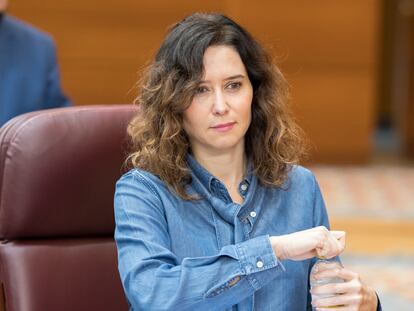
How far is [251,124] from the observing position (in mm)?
2062

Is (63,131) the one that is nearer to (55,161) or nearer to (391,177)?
(55,161)

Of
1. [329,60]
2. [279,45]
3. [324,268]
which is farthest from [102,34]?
[324,268]

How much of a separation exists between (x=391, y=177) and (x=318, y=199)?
16.3 feet

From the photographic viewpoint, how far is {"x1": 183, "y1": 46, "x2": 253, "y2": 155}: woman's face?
1.89 meters

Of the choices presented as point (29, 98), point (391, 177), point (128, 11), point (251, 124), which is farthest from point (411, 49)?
point (251, 124)

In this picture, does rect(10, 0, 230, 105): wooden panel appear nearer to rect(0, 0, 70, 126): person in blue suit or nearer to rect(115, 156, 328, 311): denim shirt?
rect(0, 0, 70, 126): person in blue suit

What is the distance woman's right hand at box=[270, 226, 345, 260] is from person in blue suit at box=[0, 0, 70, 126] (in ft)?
5.35

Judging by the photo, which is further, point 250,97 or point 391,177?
point 391,177

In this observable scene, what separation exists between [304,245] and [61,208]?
2.18 ft

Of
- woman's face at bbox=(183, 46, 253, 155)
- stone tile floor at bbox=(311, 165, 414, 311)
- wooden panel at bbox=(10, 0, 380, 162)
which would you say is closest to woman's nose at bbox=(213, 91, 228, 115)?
woman's face at bbox=(183, 46, 253, 155)

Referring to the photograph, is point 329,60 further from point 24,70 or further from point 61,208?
point 61,208

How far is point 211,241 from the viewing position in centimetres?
187

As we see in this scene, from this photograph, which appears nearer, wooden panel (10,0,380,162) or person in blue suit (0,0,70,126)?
person in blue suit (0,0,70,126)

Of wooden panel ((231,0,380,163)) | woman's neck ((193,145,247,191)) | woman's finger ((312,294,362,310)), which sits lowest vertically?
wooden panel ((231,0,380,163))
